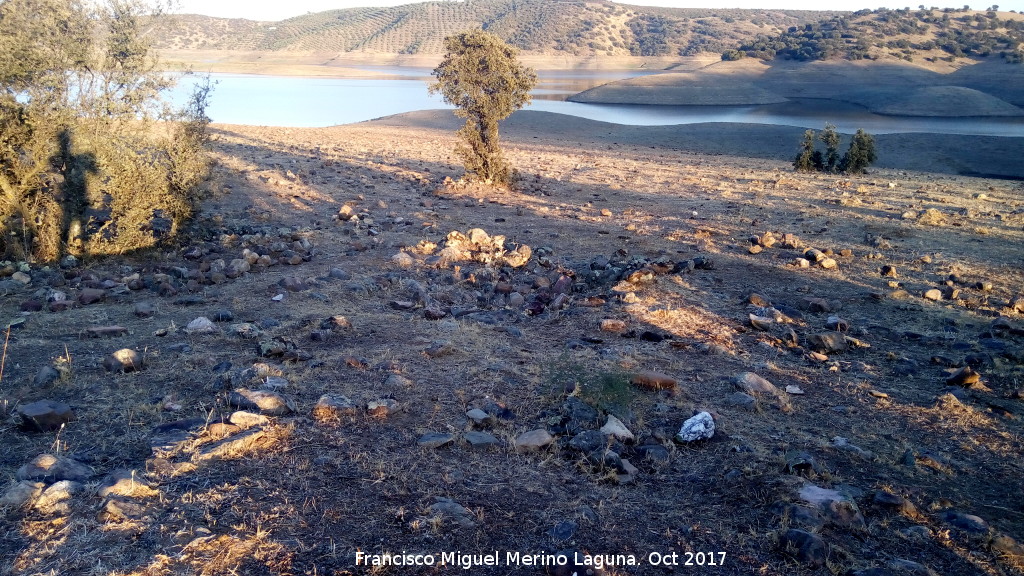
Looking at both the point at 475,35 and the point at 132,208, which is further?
the point at 475,35

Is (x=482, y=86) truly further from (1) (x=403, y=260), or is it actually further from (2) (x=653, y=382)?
(2) (x=653, y=382)

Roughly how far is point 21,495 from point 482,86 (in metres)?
11.5

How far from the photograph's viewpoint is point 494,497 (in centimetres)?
309

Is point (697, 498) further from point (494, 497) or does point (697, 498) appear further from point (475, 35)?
point (475, 35)

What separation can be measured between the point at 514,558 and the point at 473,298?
4.03 metres

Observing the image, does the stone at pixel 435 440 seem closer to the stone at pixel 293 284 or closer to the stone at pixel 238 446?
the stone at pixel 238 446

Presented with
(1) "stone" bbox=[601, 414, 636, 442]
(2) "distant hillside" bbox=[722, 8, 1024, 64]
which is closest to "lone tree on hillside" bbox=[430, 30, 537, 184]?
(1) "stone" bbox=[601, 414, 636, 442]

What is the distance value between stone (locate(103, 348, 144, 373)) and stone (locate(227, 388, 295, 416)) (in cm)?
103

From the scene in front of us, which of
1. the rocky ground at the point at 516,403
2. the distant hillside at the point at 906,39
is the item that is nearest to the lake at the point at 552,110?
the distant hillside at the point at 906,39

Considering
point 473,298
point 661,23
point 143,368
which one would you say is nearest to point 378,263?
point 473,298

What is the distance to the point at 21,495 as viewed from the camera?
2838 mm

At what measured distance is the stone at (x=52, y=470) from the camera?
3.04 metres

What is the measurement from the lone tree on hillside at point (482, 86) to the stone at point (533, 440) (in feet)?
31.8

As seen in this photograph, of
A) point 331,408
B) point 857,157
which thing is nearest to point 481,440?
point 331,408
